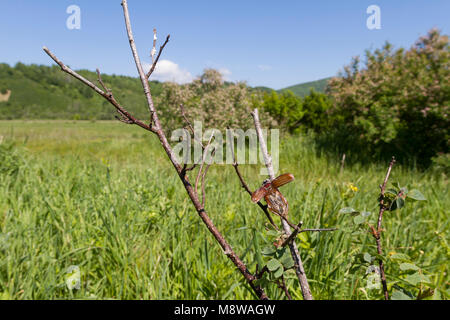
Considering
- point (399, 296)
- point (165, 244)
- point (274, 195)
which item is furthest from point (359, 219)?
point (165, 244)

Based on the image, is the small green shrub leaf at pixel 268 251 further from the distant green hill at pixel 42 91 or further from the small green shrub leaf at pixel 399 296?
the distant green hill at pixel 42 91

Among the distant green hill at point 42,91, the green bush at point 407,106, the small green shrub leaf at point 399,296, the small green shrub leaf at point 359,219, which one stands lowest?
the small green shrub leaf at point 399,296

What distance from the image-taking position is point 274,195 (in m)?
0.39

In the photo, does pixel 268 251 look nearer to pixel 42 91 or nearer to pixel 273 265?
A: pixel 273 265

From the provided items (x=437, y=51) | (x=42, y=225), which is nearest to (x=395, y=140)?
(x=437, y=51)

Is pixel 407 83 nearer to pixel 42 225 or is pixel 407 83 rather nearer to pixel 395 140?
pixel 395 140

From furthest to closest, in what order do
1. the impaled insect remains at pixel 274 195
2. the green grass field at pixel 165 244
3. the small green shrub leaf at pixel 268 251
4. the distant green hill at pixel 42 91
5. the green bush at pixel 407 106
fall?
the distant green hill at pixel 42 91 → the green bush at pixel 407 106 → the green grass field at pixel 165 244 → the small green shrub leaf at pixel 268 251 → the impaled insect remains at pixel 274 195

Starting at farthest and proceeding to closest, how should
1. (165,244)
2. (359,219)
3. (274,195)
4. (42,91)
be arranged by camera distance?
(42,91), (165,244), (359,219), (274,195)

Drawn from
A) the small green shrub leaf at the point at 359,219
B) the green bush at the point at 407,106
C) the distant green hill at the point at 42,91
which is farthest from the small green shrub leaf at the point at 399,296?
the distant green hill at the point at 42,91

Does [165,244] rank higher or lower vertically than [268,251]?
lower

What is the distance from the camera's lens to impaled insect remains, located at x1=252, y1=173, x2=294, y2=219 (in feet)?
1.17

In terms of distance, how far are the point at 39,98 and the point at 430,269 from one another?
61.6m

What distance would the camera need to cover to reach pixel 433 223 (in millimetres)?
2377

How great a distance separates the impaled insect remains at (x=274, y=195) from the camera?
357mm
